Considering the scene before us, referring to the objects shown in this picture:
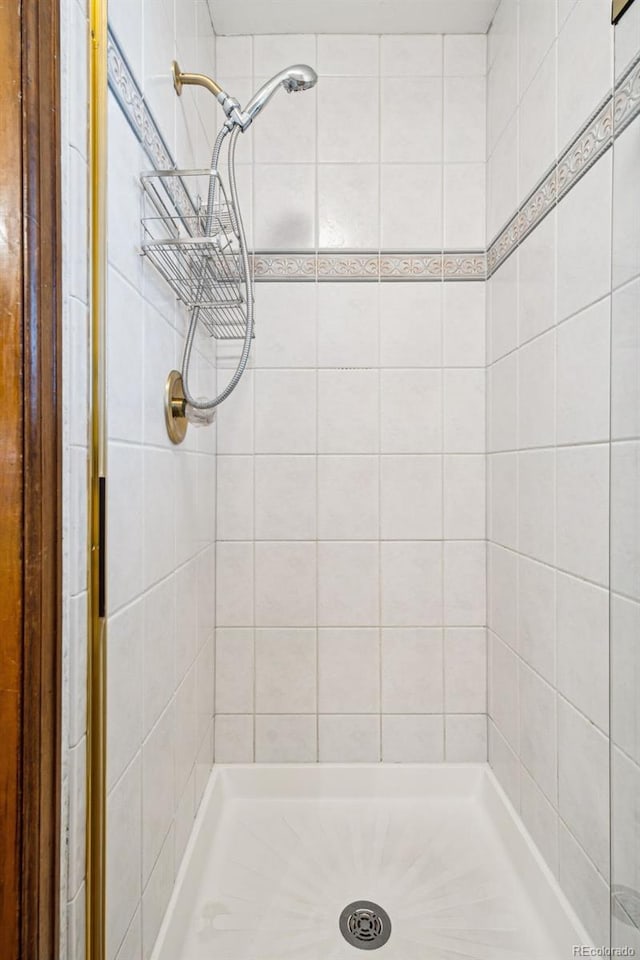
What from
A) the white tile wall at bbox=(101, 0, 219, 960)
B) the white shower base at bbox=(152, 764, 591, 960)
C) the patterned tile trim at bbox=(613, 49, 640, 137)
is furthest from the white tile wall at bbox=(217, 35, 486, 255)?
the white shower base at bbox=(152, 764, 591, 960)

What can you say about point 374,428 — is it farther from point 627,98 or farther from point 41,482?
point 41,482

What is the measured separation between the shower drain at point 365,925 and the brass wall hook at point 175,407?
103 centimetres

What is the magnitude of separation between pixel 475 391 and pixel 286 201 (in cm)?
75

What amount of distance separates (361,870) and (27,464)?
120cm

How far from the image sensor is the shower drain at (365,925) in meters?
1.06

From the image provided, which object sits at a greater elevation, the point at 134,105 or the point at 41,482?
the point at 134,105

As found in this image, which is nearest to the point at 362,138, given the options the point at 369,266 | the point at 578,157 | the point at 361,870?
the point at 369,266

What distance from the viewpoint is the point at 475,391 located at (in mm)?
1555

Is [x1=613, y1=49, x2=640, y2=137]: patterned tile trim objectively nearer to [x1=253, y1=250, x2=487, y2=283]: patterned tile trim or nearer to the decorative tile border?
the decorative tile border

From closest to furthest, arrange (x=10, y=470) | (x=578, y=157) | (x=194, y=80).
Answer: (x=10, y=470) → (x=578, y=157) → (x=194, y=80)

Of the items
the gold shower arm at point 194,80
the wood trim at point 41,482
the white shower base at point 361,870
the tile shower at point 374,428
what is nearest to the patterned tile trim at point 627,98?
the tile shower at point 374,428

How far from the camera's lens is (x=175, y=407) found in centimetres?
108

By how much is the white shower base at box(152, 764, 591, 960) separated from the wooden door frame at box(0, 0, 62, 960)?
592 millimetres

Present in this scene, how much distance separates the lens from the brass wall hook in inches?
41.6
